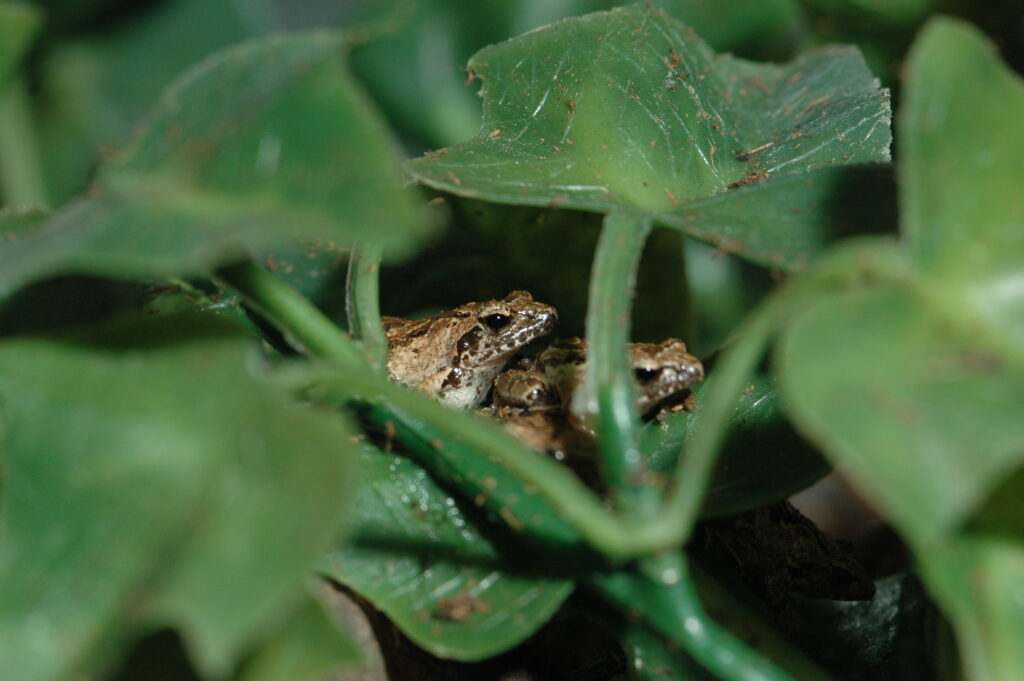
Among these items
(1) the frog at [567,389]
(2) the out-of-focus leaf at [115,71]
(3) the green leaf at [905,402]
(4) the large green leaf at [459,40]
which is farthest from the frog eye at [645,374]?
(2) the out-of-focus leaf at [115,71]

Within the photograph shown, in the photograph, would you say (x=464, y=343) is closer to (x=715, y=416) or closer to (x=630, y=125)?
(x=630, y=125)

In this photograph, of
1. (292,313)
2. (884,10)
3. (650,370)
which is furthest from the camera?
(884,10)

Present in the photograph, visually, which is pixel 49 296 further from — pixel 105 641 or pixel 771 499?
pixel 771 499

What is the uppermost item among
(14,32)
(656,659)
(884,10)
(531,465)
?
(14,32)

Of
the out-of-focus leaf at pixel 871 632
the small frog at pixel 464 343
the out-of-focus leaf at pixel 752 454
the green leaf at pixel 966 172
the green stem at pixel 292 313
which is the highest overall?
the green leaf at pixel 966 172

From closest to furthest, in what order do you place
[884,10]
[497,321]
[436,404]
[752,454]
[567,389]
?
[436,404], [752,454], [567,389], [497,321], [884,10]

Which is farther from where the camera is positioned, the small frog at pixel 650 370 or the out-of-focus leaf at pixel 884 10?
the out-of-focus leaf at pixel 884 10

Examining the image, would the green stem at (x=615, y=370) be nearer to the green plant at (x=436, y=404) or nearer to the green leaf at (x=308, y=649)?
the green plant at (x=436, y=404)

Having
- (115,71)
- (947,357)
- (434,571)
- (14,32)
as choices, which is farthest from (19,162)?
(947,357)
